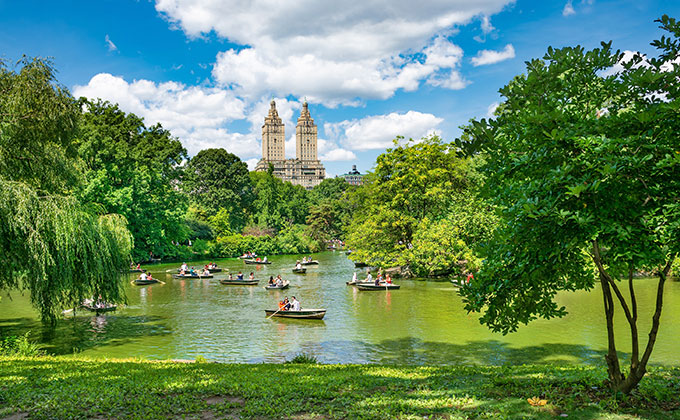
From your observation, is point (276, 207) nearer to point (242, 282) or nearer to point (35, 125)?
point (242, 282)

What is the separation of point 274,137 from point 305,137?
13.1 m

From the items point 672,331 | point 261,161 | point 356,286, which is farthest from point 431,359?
point 261,161

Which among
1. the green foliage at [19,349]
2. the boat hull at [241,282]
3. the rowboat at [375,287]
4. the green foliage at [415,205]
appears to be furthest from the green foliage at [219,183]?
the green foliage at [19,349]

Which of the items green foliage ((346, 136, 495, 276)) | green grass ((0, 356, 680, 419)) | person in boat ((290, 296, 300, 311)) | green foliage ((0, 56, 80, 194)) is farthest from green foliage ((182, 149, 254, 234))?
green grass ((0, 356, 680, 419))

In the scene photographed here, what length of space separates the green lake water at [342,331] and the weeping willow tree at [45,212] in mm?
2378

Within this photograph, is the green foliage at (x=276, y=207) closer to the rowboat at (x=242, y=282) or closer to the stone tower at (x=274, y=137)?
the rowboat at (x=242, y=282)

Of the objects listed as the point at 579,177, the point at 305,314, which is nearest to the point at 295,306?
the point at 305,314

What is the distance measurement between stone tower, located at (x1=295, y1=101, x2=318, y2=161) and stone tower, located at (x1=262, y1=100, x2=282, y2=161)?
267 inches

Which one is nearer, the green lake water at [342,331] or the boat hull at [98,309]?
the green lake water at [342,331]

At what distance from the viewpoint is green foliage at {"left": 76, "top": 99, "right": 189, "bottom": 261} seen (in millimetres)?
36438

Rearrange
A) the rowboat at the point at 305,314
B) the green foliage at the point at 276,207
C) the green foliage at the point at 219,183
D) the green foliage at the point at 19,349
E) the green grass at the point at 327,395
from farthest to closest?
1. the green foliage at the point at 276,207
2. the green foliage at the point at 219,183
3. the rowboat at the point at 305,314
4. the green foliage at the point at 19,349
5. the green grass at the point at 327,395

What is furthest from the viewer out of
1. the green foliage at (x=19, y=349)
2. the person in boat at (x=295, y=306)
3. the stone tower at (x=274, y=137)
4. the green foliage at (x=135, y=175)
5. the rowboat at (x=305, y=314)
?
the stone tower at (x=274, y=137)

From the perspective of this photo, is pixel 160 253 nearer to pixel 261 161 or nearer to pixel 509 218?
pixel 509 218

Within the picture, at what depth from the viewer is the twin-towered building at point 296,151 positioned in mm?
186500
